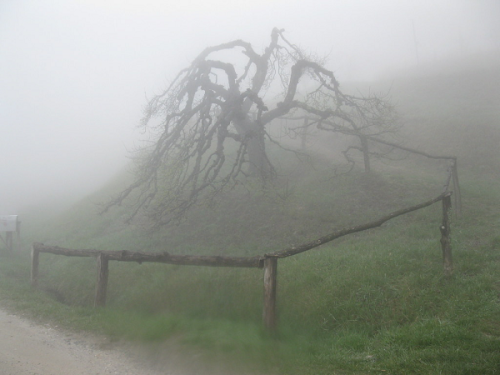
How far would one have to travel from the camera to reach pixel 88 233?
15.9 meters

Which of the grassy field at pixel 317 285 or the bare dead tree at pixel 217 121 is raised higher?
the bare dead tree at pixel 217 121

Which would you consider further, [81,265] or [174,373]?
[81,265]

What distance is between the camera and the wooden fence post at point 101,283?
8.06 m

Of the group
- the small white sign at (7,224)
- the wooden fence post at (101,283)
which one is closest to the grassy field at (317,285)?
the wooden fence post at (101,283)

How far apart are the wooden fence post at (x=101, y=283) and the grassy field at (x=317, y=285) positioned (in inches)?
9.0

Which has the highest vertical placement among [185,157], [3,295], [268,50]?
[268,50]

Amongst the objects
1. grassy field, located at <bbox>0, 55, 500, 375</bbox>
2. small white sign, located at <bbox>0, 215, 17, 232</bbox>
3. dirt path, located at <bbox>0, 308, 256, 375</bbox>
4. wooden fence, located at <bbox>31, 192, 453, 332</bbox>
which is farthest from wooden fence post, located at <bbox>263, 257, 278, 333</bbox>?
small white sign, located at <bbox>0, 215, 17, 232</bbox>

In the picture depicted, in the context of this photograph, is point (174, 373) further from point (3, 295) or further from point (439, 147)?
point (439, 147)

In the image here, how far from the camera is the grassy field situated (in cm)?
480

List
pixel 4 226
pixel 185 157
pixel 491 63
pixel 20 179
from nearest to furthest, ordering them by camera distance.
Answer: pixel 185 157, pixel 4 226, pixel 491 63, pixel 20 179

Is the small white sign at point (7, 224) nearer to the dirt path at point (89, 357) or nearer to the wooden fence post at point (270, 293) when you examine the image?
the dirt path at point (89, 357)

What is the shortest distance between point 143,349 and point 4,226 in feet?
41.1

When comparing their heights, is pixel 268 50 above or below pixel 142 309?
above

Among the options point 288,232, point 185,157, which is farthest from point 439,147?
point 185,157
